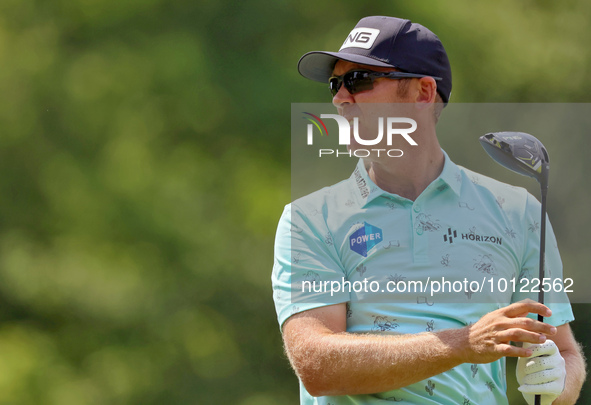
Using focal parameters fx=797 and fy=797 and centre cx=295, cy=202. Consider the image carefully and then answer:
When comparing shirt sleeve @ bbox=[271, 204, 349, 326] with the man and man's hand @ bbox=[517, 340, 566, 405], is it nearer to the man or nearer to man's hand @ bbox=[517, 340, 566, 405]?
the man

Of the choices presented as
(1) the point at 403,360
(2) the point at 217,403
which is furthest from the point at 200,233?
(1) the point at 403,360

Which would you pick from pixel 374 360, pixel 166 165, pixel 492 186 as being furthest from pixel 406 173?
pixel 166 165

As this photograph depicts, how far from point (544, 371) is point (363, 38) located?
0.99m

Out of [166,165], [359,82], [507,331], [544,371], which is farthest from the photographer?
[166,165]

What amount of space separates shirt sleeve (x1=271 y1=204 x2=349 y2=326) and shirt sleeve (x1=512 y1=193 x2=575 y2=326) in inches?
18.7

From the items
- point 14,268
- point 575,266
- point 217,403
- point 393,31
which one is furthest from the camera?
point 14,268

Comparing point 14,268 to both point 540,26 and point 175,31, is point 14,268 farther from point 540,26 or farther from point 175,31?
point 540,26

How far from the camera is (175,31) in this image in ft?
20.0

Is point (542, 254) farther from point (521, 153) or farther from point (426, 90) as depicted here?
point (426, 90)

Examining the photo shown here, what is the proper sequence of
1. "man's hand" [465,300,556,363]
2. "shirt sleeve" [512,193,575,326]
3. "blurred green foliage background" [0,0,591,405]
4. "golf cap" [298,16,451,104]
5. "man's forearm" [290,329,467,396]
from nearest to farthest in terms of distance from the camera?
"man's hand" [465,300,556,363]
"man's forearm" [290,329,467,396]
"shirt sleeve" [512,193,575,326]
"golf cap" [298,16,451,104]
"blurred green foliage background" [0,0,591,405]

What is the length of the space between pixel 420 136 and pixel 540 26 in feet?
12.7

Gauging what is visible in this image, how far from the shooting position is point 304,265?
1.94 metres

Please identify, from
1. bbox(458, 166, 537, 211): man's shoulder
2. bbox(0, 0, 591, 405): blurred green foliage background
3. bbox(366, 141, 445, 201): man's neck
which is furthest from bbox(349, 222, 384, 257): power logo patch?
bbox(0, 0, 591, 405): blurred green foliage background

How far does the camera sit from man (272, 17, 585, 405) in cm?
176
